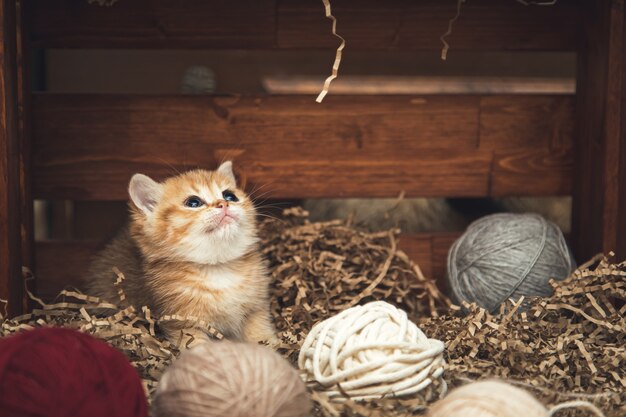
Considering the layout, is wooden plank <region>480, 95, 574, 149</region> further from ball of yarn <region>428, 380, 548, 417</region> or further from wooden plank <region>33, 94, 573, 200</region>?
Result: ball of yarn <region>428, 380, 548, 417</region>

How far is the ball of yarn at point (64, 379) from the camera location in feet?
4.18

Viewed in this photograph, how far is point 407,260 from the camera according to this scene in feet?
8.05

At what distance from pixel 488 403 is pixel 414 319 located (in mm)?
1006

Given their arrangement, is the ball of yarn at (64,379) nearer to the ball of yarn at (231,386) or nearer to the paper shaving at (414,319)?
the ball of yarn at (231,386)

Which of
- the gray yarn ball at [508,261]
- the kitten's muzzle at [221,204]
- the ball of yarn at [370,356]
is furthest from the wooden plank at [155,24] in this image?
the ball of yarn at [370,356]

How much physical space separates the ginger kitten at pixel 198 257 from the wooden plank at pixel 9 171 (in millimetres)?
284

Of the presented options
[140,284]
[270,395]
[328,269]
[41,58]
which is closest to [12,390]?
[270,395]

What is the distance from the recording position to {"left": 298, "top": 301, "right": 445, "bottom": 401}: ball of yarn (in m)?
1.58

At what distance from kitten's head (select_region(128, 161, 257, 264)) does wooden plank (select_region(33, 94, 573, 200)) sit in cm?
46

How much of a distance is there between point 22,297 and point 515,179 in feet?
5.60

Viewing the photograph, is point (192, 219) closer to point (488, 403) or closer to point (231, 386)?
point (231, 386)

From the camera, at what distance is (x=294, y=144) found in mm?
2549

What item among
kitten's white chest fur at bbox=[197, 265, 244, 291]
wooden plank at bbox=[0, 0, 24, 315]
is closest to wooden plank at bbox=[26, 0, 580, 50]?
wooden plank at bbox=[0, 0, 24, 315]

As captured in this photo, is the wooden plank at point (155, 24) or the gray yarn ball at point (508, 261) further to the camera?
the wooden plank at point (155, 24)
